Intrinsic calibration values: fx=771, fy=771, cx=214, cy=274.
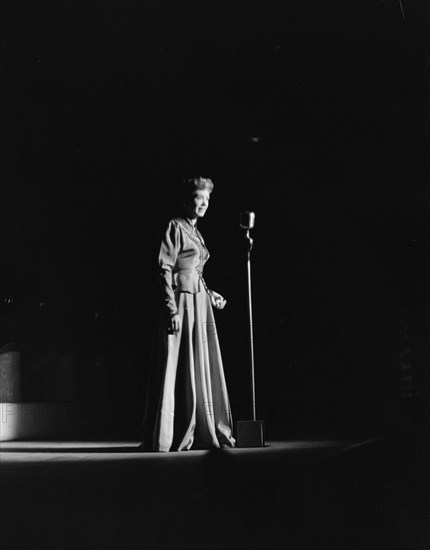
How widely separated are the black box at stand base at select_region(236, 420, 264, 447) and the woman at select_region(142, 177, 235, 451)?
3 centimetres

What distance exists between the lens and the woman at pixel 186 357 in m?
2.75

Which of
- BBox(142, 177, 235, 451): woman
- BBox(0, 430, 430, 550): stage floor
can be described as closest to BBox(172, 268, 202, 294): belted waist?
BBox(142, 177, 235, 451): woman

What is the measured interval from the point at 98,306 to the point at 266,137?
1627 mm

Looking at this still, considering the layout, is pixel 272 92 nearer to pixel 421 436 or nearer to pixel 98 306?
pixel 421 436

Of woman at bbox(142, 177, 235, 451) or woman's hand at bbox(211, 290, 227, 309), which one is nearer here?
woman at bbox(142, 177, 235, 451)

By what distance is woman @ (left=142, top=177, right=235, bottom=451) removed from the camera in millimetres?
2748

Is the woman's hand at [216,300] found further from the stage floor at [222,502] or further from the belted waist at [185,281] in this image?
the stage floor at [222,502]

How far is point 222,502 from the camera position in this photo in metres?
1.86

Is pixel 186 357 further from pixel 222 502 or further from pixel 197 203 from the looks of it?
pixel 222 502

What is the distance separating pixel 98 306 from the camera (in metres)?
4.26

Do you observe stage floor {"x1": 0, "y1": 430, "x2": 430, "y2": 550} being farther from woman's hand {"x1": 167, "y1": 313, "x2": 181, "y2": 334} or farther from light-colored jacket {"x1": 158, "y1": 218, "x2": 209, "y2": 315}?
light-colored jacket {"x1": 158, "y1": 218, "x2": 209, "y2": 315}

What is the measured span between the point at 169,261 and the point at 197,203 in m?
0.24

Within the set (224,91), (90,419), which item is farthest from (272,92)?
(90,419)

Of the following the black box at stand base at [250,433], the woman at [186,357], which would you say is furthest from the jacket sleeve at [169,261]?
the black box at stand base at [250,433]
